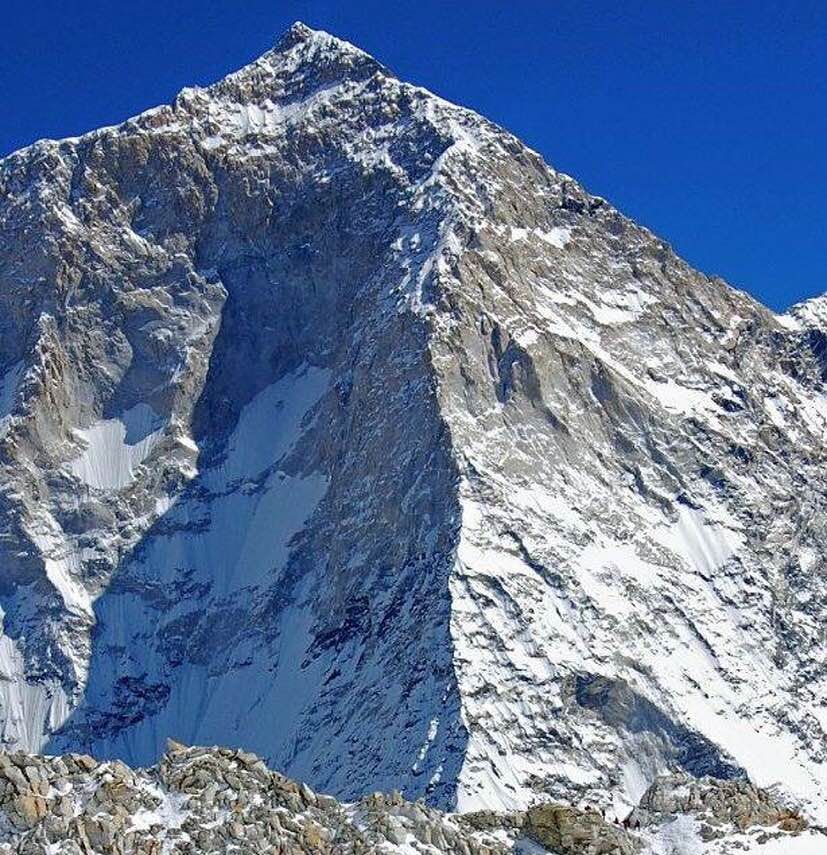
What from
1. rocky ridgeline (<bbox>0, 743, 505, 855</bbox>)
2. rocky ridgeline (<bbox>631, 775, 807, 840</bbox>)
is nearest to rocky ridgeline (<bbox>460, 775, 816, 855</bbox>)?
rocky ridgeline (<bbox>631, 775, 807, 840</bbox>)

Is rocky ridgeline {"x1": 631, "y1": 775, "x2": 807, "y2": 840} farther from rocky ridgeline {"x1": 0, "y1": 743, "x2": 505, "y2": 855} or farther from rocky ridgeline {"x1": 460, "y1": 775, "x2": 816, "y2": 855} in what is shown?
rocky ridgeline {"x1": 0, "y1": 743, "x2": 505, "y2": 855}

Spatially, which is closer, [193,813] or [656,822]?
[193,813]

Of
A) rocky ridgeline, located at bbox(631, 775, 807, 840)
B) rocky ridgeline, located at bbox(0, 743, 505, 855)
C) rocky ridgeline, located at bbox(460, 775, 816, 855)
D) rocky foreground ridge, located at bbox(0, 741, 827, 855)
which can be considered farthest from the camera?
rocky ridgeline, located at bbox(631, 775, 807, 840)

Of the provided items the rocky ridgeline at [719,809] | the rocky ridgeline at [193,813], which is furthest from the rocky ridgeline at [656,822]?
the rocky ridgeline at [193,813]

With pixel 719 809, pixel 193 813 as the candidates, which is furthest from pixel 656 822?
pixel 193 813

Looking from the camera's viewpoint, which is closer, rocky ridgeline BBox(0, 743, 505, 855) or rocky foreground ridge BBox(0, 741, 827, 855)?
rocky ridgeline BBox(0, 743, 505, 855)

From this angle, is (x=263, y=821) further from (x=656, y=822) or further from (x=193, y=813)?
(x=656, y=822)

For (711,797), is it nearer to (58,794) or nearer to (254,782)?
(254,782)

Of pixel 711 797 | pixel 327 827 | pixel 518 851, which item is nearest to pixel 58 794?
pixel 327 827

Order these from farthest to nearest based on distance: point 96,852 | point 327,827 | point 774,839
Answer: point 774,839 → point 327,827 → point 96,852
